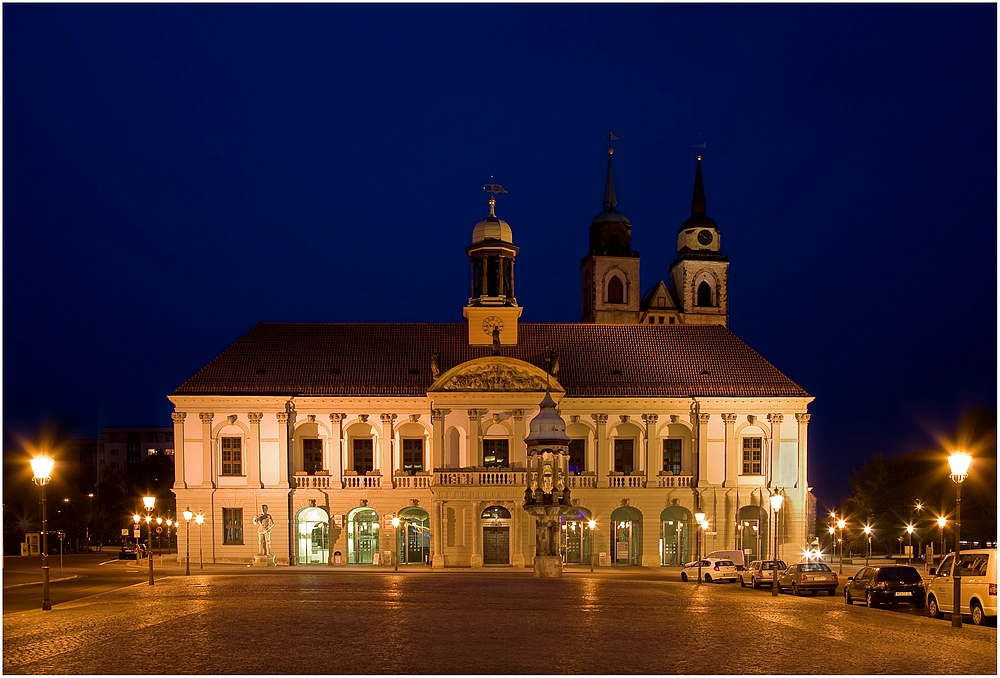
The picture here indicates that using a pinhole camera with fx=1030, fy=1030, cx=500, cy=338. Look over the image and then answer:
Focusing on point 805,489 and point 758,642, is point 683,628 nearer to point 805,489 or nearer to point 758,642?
point 758,642

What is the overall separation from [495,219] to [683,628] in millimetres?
42570

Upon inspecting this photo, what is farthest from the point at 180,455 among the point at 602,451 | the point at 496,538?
the point at 602,451

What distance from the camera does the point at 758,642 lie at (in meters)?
20.2

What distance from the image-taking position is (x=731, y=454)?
189 ft

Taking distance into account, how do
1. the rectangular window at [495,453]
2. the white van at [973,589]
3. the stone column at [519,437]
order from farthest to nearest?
the rectangular window at [495,453], the stone column at [519,437], the white van at [973,589]

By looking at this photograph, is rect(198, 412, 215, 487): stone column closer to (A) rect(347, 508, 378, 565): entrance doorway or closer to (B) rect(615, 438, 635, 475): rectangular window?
(A) rect(347, 508, 378, 565): entrance doorway

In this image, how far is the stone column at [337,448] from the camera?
57.4 m

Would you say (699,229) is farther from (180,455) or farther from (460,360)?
(180,455)

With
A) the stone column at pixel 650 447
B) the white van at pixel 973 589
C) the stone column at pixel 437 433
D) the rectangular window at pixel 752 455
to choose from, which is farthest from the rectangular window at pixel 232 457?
the white van at pixel 973 589

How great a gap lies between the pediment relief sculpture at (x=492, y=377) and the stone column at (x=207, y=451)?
41.5 feet

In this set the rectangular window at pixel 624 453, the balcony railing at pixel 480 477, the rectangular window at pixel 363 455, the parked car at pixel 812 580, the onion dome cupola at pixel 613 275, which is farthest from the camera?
the onion dome cupola at pixel 613 275

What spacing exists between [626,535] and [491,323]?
1451 centimetres

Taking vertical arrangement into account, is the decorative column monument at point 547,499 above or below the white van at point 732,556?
above

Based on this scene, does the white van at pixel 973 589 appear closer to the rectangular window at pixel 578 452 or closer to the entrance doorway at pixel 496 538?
the entrance doorway at pixel 496 538
